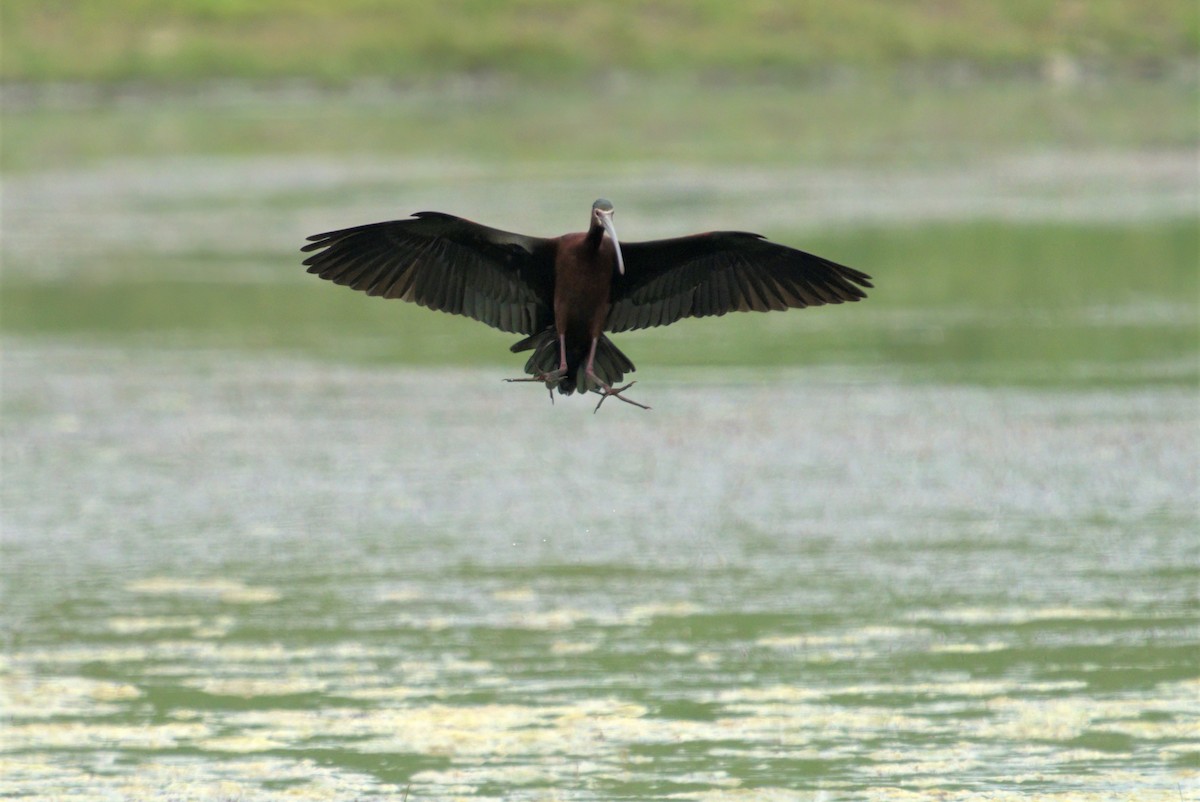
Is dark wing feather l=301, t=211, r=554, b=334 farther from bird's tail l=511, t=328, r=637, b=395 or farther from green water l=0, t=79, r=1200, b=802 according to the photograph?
green water l=0, t=79, r=1200, b=802

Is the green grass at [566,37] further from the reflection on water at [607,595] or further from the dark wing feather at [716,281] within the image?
the dark wing feather at [716,281]

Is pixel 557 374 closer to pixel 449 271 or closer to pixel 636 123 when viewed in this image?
pixel 449 271

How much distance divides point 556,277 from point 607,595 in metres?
3.95

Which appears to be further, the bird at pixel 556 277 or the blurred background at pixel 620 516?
the blurred background at pixel 620 516

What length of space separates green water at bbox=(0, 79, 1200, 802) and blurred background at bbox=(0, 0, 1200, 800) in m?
0.04

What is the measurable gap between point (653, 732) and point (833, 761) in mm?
855

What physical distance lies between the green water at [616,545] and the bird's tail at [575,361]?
175 centimetres

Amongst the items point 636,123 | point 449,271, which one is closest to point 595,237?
point 449,271

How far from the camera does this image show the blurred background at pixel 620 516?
10258 mm

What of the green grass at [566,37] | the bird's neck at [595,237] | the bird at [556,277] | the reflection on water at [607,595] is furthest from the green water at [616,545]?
the green grass at [566,37]

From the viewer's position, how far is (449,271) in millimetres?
9383

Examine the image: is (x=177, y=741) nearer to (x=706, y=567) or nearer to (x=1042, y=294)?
(x=706, y=567)

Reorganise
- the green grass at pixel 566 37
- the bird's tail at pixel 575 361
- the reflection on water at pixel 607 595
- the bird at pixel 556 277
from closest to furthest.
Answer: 1. the bird's tail at pixel 575 361
2. the bird at pixel 556 277
3. the reflection on water at pixel 607 595
4. the green grass at pixel 566 37

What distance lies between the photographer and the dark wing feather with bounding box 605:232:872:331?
9281mm
